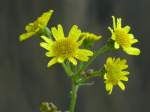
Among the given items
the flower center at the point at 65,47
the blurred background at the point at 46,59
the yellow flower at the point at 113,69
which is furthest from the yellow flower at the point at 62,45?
the blurred background at the point at 46,59

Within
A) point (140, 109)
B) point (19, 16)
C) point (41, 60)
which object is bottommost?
point (140, 109)

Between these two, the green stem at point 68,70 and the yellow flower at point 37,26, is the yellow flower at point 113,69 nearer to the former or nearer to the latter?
the green stem at point 68,70

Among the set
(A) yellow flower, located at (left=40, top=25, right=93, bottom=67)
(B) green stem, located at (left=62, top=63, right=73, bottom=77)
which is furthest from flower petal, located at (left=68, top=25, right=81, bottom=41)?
(B) green stem, located at (left=62, top=63, right=73, bottom=77)

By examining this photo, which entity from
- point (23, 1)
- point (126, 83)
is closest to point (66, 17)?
point (23, 1)

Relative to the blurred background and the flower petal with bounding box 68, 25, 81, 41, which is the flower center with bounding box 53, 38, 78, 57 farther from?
the blurred background

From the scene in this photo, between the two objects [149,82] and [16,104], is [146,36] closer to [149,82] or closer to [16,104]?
[149,82]

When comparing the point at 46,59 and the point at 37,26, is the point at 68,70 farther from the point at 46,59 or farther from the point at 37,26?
the point at 46,59

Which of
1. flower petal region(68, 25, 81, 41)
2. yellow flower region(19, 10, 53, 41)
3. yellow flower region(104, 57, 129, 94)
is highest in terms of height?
yellow flower region(19, 10, 53, 41)

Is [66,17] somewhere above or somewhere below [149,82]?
above
